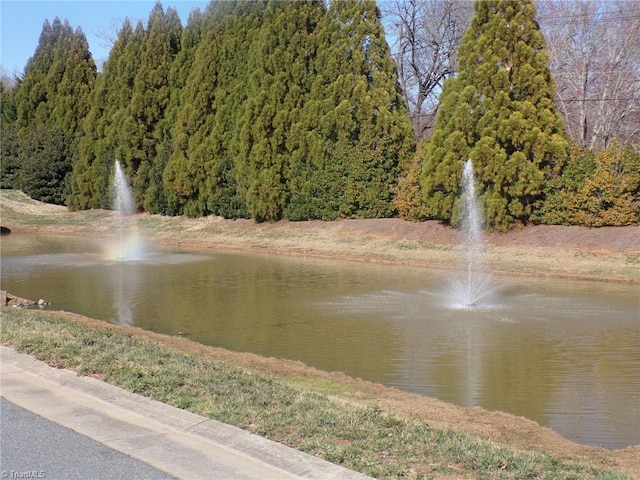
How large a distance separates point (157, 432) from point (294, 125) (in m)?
26.4

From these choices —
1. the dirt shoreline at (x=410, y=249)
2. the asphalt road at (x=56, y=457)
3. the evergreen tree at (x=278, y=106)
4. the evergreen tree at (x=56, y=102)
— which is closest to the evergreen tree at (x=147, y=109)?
the dirt shoreline at (x=410, y=249)

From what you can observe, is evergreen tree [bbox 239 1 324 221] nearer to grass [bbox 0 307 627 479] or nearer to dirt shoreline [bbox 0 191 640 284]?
dirt shoreline [bbox 0 191 640 284]

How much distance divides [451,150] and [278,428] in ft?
65.9

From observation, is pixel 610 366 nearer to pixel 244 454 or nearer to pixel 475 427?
pixel 475 427

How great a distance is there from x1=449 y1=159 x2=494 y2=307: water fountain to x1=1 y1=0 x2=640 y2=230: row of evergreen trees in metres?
0.37

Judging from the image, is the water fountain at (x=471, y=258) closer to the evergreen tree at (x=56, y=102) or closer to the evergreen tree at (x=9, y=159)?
the evergreen tree at (x=56, y=102)

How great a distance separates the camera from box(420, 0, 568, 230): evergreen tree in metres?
22.8

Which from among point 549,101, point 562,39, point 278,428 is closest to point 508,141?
point 549,101

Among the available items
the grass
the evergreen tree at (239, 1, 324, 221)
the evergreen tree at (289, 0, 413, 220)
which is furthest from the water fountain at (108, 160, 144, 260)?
the grass

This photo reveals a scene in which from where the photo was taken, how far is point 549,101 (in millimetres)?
23125

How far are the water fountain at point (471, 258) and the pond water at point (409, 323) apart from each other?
0.42 metres

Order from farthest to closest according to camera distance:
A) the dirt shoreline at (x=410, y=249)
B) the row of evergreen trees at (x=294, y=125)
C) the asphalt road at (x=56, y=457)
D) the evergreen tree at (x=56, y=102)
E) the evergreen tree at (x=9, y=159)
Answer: the evergreen tree at (x=9, y=159) → the evergreen tree at (x=56, y=102) → the row of evergreen trees at (x=294, y=125) → the dirt shoreline at (x=410, y=249) → the asphalt road at (x=56, y=457)

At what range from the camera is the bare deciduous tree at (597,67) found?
98.3ft

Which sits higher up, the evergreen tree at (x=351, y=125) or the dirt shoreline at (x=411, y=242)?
the evergreen tree at (x=351, y=125)
